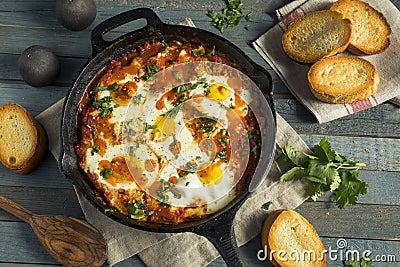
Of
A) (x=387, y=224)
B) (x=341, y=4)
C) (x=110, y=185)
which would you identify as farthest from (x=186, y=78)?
(x=387, y=224)

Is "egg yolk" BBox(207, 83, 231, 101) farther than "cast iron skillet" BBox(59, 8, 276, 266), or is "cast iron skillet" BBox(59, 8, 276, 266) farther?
"egg yolk" BBox(207, 83, 231, 101)

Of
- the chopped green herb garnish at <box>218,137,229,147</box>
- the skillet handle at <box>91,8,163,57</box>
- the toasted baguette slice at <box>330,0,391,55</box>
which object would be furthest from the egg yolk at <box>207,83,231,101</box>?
the toasted baguette slice at <box>330,0,391,55</box>

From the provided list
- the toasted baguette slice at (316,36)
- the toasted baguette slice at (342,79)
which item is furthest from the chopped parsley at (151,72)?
the toasted baguette slice at (342,79)

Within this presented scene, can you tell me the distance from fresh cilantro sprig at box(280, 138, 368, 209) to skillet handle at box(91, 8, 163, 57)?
1417 millimetres

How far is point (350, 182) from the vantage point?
166 inches

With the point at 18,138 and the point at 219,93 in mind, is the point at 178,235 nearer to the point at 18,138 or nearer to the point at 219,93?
the point at 219,93

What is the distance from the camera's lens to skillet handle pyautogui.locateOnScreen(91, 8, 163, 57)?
12.7 feet

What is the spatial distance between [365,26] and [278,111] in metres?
0.97

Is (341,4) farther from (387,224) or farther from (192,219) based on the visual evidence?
(192,219)

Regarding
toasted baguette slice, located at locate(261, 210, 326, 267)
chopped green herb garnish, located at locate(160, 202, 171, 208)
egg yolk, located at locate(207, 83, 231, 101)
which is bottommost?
toasted baguette slice, located at locate(261, 210, 326, 267)

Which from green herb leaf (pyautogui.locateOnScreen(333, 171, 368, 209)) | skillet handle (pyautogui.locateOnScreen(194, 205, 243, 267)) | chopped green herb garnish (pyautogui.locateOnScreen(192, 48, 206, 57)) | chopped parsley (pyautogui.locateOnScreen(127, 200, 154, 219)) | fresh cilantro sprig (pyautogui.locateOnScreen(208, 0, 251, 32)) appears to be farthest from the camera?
fresh cilantro sprig (pyautogui.locateOnScreen(208, 0, 251, 32))

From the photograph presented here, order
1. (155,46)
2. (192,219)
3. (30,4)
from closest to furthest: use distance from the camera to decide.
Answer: (192,219)
(155,46)
(30,4)

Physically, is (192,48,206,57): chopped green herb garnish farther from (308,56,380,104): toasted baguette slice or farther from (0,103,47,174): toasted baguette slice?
(0,103,47,174): toasted baguette slice

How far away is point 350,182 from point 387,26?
4.26ft
